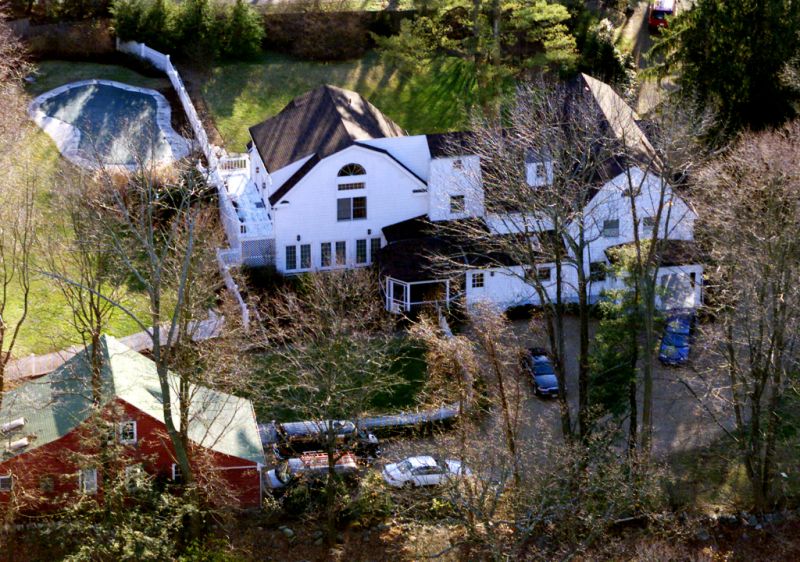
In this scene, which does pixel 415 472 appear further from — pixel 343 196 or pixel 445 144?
pixel 445 144

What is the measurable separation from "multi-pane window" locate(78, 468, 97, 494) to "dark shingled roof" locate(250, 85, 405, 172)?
16.3 m

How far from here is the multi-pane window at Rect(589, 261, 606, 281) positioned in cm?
4566

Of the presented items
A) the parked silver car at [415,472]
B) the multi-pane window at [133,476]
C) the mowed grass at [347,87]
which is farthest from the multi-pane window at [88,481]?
the mowed grass at [347,87]

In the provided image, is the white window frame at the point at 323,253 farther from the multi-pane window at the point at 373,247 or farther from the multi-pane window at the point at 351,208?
the multi-pane window at the point at 373,247

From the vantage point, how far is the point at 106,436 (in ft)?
115

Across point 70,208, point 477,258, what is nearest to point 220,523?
point 70,208

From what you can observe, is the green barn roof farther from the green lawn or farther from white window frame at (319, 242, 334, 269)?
white window frame at (319, 242, 334, 269)

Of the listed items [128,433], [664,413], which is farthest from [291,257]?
[664,413]

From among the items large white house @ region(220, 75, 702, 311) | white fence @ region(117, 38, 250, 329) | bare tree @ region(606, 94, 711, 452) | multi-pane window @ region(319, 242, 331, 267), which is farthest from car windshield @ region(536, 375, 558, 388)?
multi-pane window @ region(319, 242, 331, 267)

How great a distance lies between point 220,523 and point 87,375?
20.3ft

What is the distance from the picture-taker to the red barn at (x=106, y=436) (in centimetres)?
3606

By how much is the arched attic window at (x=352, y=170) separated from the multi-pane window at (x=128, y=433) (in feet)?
50.9

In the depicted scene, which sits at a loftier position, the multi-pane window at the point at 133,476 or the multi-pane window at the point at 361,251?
the multi-pane window at the point at 361,251

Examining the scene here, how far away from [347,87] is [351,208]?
46.2 feet
